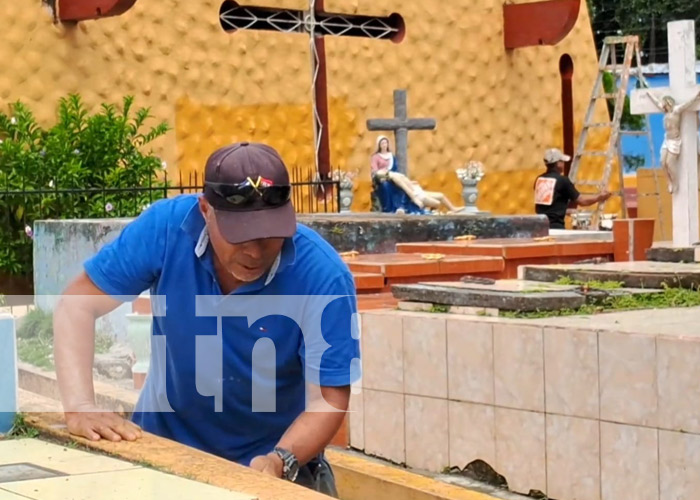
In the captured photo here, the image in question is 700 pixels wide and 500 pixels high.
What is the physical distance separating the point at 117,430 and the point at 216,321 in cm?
41

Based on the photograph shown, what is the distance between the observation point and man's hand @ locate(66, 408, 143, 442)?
3.66 metres

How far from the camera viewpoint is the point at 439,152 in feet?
59.7

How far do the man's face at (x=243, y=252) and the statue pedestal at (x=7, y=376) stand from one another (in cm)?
91

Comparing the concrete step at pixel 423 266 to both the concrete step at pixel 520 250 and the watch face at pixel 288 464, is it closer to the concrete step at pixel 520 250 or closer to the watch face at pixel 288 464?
the concrete step at pixel 520 250

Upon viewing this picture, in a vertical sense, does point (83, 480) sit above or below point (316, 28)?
below

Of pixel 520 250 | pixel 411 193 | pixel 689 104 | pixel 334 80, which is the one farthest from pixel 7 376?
pixel 334 80

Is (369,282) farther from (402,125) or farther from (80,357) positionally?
(402,125)

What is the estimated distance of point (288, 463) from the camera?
3506 millimetres

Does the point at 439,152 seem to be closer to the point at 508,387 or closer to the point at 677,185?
the point at 677,185

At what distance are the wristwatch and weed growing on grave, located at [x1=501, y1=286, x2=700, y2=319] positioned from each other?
10.1 feet

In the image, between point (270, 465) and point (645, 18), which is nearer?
point (270, 465)

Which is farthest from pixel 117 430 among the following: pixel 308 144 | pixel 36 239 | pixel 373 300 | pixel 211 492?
pixel 308 144

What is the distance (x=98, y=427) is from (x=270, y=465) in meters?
0.52

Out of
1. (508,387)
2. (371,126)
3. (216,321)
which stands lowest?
(508,387)
